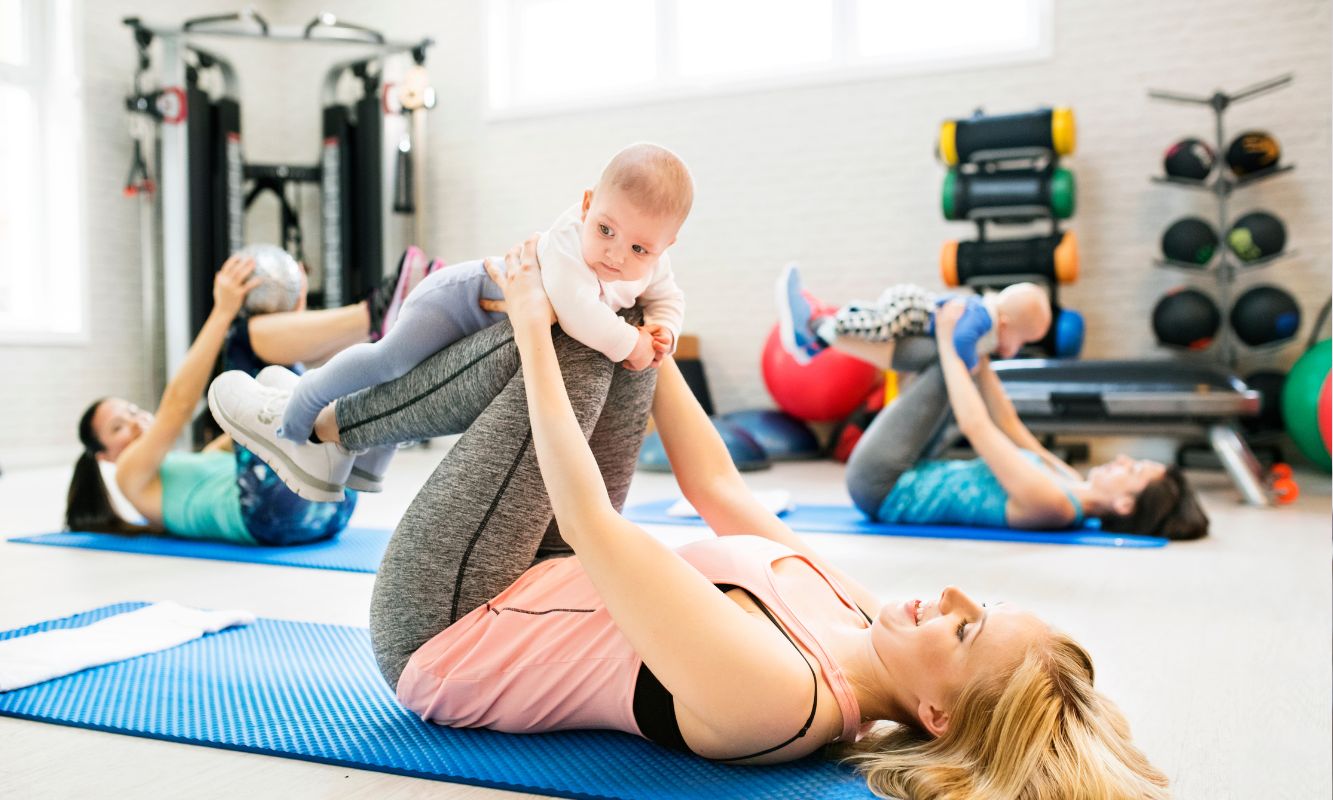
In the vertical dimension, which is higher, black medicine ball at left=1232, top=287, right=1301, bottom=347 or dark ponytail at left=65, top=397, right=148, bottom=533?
black medicine ball at left=1232, top=287, right=1301, bottom=347

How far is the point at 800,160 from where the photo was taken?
707 cm

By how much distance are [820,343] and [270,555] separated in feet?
7.28

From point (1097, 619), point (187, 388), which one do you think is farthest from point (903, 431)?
point (187, 388)

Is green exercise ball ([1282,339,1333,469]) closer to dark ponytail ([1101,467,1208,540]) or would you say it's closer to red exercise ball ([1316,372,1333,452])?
red exercise ball ([1316,372,1333,452])

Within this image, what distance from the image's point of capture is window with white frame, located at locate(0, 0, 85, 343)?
6.42 meters

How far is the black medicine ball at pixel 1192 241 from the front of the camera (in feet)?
18.8

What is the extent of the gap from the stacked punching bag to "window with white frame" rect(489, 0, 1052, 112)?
2.79 ft

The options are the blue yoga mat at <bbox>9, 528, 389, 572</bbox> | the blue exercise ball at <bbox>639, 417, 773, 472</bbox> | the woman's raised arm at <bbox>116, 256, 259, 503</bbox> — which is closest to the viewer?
the woman's raised arm at <bbox>116, 256, 259, 503</bbox>

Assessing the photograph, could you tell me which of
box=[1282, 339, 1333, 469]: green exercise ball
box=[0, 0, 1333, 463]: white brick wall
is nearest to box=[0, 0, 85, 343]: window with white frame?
box=[0, 0, 1333, 463]: white brick wall

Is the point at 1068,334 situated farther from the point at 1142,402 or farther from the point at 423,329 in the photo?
the point at 423,329

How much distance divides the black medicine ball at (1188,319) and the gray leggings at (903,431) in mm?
2453

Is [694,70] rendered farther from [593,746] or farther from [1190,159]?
[593,746]

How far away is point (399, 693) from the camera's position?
64.5 inches

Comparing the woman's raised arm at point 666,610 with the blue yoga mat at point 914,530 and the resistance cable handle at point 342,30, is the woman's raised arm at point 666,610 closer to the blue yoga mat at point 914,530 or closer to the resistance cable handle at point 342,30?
the blue yoga mat at point 914,530
